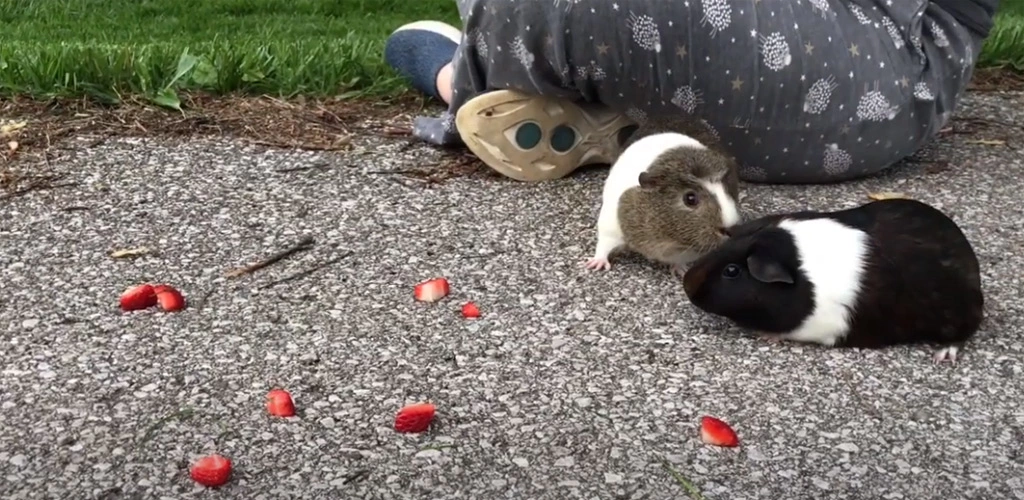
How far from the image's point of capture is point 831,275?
2.83 meters

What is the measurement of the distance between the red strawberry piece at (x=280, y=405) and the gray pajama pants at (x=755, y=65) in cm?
155

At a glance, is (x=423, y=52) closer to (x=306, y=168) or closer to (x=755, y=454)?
(x=306, y=168)

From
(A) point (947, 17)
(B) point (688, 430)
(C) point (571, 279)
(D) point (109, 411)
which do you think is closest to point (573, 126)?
(C) point (571, 279)

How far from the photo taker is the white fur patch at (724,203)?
3232mm

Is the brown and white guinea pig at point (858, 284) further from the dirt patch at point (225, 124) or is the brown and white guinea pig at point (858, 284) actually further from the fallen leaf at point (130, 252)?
the fallen leaf at point (130, 252)

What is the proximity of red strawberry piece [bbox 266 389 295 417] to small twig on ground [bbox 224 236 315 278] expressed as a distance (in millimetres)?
737

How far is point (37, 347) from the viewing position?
2.76m

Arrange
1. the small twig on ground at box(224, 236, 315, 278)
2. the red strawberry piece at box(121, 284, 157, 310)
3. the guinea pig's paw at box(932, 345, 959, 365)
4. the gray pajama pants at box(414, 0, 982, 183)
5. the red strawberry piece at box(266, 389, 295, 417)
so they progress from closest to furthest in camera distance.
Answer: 1. the red strawberry piece at box(266, 389, 295, 417)
2. the guinea pig's paw at box(932, 345, 959, 365)
3. the red strawberry piece at box(121, 284, 157, 310)
4. the small twig on ground at box(224, 236, 315, 278)
5. the gray pajama pants at box(414, 0, 982, 183)

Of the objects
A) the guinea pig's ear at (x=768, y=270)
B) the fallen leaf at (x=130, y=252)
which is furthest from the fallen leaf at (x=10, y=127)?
the guinea pig's ear at (x=768, y=270)

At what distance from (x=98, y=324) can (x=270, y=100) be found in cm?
199

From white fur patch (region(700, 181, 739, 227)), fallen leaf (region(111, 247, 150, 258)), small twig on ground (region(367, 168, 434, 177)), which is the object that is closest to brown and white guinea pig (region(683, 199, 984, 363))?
white fur patch (region(700, 181, 739, 227))

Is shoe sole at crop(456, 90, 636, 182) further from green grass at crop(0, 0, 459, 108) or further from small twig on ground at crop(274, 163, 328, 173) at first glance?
green grass at crop(0, 0, 459, 108)

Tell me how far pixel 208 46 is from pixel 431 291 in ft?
9.65

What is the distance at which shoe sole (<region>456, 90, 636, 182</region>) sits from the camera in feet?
12.4
